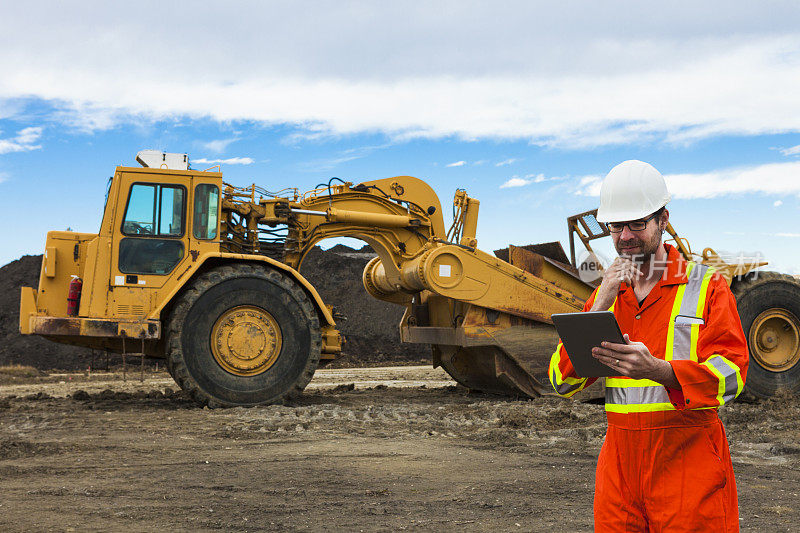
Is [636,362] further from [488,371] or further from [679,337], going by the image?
[488,371]

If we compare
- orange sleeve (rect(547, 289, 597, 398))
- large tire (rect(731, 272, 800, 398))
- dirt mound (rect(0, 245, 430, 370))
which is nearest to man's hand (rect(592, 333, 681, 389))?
orange sleeve (rect(547, 289, 597, 398))

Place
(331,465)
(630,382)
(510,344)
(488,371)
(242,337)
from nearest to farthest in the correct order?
(630,382) < (331,465) < (242,337) < (510,344) < (488,371)

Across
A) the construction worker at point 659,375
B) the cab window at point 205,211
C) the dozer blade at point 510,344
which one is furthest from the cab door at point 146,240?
the construction worker at point 659,375

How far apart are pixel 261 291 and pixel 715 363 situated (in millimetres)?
8068

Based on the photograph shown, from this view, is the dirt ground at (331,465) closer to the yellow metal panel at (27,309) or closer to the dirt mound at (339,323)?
the yellow metal panel at (27,309)

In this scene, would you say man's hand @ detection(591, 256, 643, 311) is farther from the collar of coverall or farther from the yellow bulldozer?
the yellow bulldozer

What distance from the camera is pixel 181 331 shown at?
9.43 meters

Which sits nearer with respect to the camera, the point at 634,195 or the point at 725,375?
the point at 725,375

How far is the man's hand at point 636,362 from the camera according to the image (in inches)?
83.4

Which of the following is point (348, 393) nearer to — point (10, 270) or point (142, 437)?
point (142, 437)

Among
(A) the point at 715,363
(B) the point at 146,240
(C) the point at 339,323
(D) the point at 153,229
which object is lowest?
(C) the point at 339,323

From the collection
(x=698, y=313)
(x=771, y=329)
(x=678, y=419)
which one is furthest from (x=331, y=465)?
(x=771, y=329)

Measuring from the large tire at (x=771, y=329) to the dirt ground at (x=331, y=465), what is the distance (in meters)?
0.61

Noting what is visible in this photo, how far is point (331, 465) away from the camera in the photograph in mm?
6309
